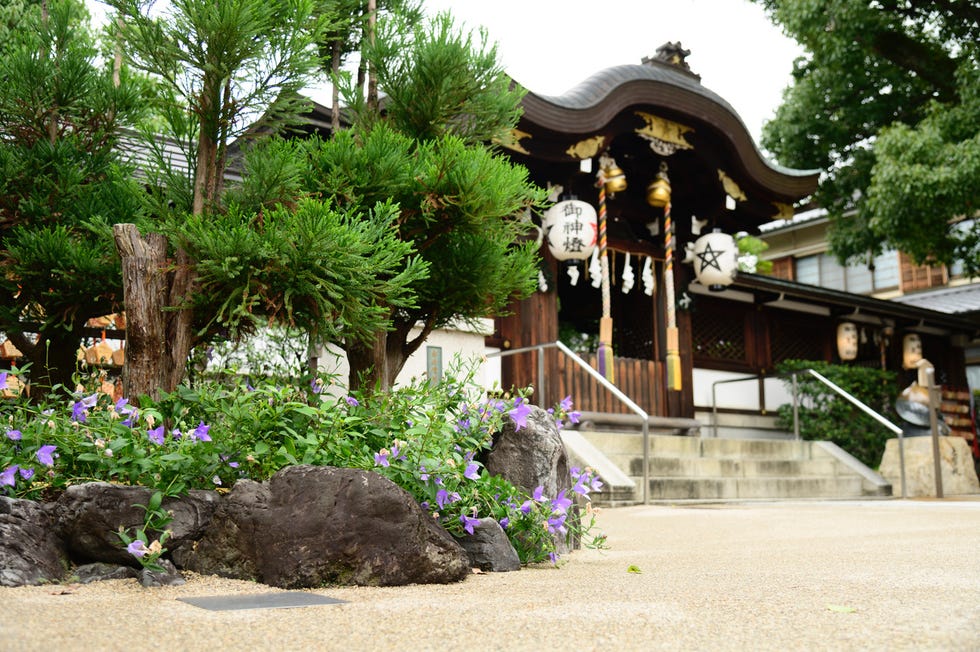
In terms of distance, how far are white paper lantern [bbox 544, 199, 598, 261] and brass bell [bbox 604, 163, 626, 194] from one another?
0.63m

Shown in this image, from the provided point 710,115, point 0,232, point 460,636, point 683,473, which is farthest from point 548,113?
point 460,636

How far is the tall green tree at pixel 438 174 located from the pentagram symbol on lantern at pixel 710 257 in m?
6.77

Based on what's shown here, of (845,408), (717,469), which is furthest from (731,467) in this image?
(845,408)

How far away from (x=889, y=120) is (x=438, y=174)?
40.3ft

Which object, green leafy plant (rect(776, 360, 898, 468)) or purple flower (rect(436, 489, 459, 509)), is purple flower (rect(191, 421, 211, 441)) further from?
green leafy plant (rect(776, 360, 898, 468))

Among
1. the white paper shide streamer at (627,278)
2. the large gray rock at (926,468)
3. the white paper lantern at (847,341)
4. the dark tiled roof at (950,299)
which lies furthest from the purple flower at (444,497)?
the dark tiled roof at (950,299)

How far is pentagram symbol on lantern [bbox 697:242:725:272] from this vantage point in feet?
35.1

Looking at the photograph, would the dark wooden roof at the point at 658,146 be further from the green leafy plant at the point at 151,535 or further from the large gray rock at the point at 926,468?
the green leafy plant at the point at 151,535

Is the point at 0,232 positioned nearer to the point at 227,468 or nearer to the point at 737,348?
the point at 227,468

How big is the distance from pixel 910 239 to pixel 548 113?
576cm

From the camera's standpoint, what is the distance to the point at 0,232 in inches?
168

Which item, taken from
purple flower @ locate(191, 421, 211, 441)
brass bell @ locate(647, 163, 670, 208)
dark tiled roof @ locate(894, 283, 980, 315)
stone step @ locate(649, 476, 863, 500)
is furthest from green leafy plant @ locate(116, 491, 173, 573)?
dark tiled roof @ locate(894, 283, 980, 315)

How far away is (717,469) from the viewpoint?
29.4ft

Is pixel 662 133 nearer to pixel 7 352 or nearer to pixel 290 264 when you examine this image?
pixel 7 352
